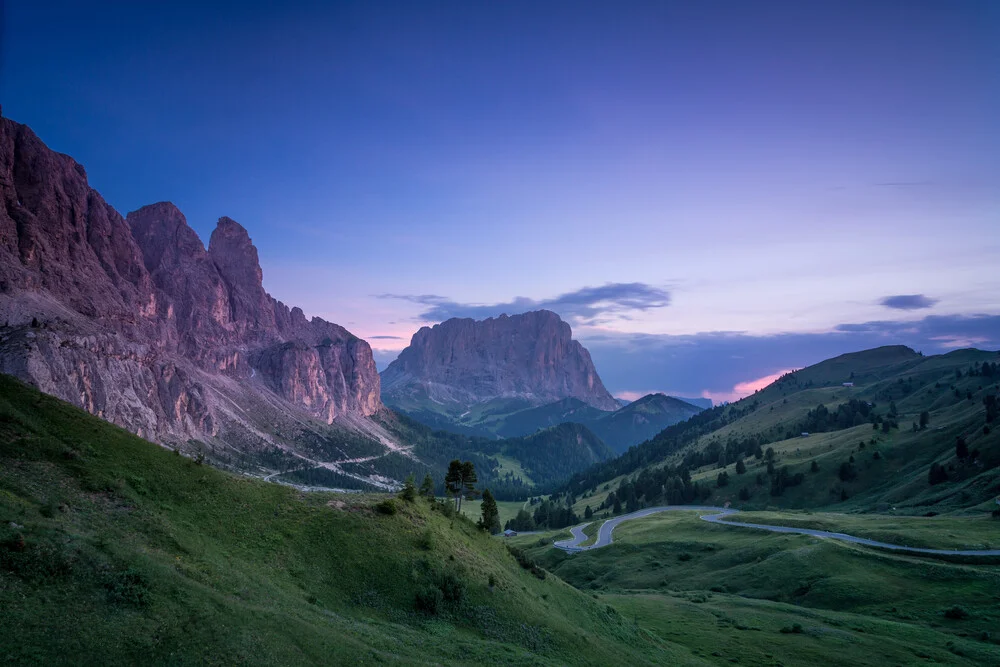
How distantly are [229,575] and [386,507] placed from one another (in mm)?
20341

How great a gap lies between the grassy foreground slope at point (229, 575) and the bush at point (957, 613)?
125 feet

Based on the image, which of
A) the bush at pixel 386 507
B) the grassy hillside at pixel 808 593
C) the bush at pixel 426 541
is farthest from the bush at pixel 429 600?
the grassy hillside at pixel 808 593

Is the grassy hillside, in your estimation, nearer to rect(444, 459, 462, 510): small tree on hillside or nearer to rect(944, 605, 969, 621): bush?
rect(944, 605, 969, 621): bush

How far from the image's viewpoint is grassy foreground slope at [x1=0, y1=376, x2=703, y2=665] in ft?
72.9

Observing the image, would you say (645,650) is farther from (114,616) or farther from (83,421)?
(83,421)

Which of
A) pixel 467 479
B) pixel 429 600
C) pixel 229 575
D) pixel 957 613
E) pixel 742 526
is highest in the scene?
pixel 467 479

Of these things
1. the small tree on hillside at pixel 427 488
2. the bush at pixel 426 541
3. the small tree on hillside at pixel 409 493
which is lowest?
the bush at pixel 426 541

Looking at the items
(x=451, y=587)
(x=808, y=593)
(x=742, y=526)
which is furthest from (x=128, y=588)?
(x=742, y=526)

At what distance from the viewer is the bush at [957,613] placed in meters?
61.9

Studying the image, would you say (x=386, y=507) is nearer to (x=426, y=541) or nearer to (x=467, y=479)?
(x=426, y=541)

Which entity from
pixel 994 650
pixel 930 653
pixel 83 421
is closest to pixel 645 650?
pixel 930 653

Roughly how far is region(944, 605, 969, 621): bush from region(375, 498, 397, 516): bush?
7030cm

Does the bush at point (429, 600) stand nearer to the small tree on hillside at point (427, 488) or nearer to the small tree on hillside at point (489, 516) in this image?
the small tree on hillside at point (489, 516)

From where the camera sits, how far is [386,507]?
51.3 m
